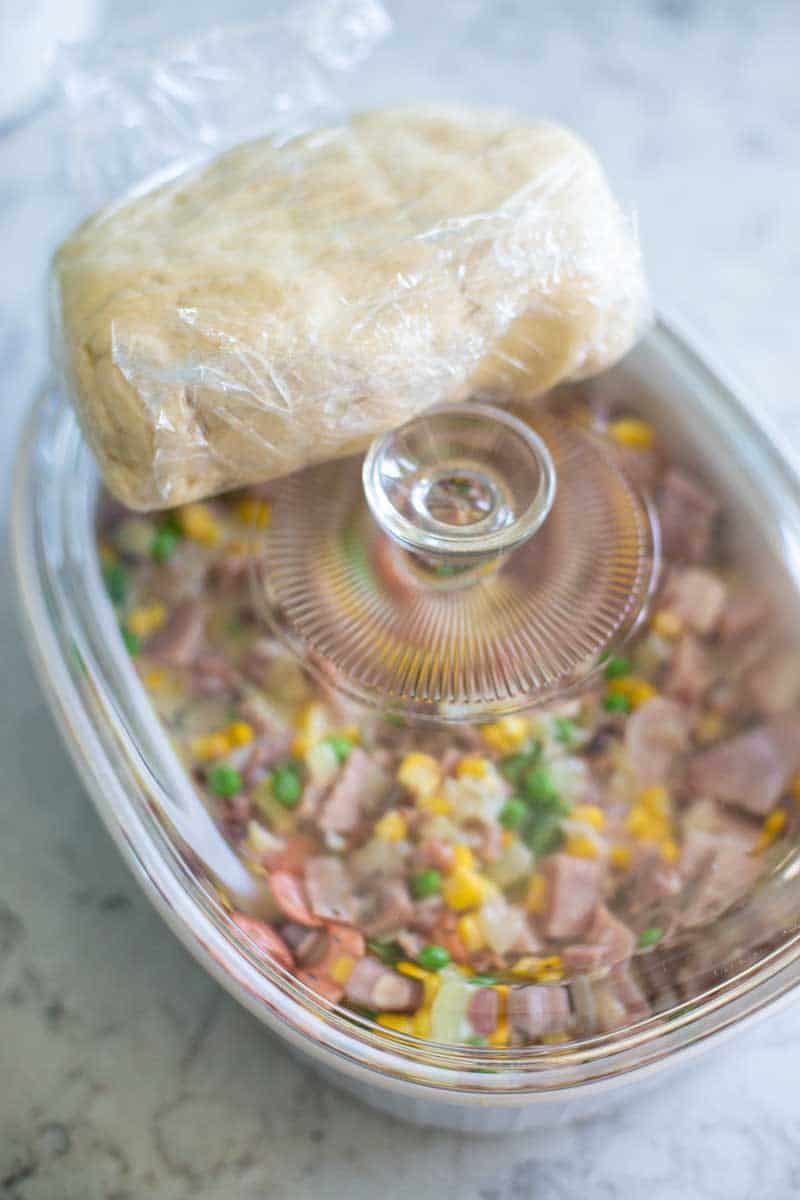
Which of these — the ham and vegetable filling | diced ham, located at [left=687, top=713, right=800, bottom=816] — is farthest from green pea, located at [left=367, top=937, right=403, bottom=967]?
diced ham, located at [left=687, top=713, right=800, bottom=816]

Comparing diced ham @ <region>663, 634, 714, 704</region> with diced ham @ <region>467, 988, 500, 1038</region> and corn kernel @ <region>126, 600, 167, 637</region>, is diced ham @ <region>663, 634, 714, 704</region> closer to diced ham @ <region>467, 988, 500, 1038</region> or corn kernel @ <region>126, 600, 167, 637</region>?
diced ham @ <region>467, 988, 500, 1038</region>

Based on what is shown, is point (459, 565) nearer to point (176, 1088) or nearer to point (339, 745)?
point (339, 745)

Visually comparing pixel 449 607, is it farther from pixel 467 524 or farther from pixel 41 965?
pixel 41 965

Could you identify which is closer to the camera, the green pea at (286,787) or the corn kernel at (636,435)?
the green pea at (286,787)

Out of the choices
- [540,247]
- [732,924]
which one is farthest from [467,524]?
[732,924]

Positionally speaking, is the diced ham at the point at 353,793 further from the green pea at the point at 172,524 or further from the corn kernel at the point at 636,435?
the corn kernel at the point at 636,435

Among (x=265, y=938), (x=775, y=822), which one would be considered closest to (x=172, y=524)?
(x=265, y=938)

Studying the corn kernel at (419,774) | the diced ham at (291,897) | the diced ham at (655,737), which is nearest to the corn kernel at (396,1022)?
the diced ham at (291,897)
